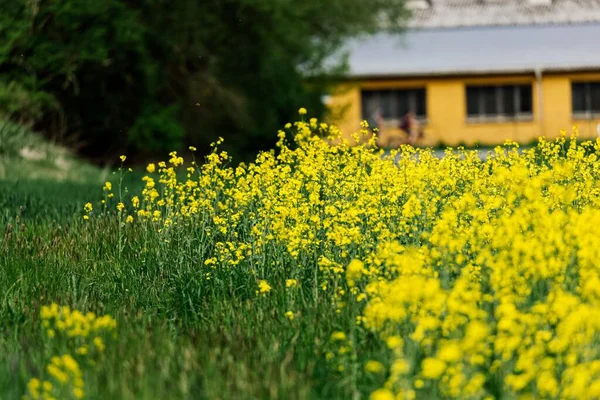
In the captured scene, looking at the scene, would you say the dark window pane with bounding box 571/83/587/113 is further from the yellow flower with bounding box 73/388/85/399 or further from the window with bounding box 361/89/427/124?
the yellow flower with bounding box 73/388/85/399

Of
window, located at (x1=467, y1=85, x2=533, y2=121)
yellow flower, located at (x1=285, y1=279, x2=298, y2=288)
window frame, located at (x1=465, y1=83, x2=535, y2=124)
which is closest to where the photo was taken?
yellow flower, located at (x1=285, y1=279, x2=298, y2=288)

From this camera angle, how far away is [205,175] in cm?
835

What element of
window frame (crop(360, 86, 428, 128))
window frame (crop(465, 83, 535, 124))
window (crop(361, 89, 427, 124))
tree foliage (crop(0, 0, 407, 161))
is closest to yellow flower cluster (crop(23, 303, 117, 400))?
tree foliage (crop(0, 0, 407, 161))

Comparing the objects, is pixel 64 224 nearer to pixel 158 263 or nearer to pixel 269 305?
pixel 158 263

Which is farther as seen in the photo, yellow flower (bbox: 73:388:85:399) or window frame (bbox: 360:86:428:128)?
window frame (bbox: 360:86:428:128)

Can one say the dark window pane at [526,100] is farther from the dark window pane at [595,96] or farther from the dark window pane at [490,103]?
the dark window pane at [595,96]

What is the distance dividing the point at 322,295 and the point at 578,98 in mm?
32053

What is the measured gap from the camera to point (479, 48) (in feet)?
126

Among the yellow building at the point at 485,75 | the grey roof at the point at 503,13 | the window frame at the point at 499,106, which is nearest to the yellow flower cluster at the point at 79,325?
the yellow building at the point at 485,75

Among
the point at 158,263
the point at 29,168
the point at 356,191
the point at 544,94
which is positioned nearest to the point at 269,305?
the point at 158,263

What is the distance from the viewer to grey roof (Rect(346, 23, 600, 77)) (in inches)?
1490

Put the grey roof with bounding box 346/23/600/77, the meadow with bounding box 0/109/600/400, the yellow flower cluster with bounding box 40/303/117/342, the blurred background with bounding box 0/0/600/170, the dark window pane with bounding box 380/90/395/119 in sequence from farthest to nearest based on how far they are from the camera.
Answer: the grey roof with bounding box 346/23/600/77
the dark window pane with bounding box 380/90/395/119
the blurred background with bounding box 0/0/600/170
the yellow flower cluster with bounding box 40/303/117/342
the meadow with bounding box 0/109/600/400

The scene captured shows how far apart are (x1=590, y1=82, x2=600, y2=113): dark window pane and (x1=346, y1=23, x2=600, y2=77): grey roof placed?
0.85 metres

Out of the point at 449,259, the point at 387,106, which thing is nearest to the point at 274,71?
the point at 387,106
